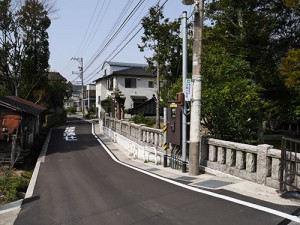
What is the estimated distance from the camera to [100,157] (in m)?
17.5

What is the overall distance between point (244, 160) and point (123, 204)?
352 cm

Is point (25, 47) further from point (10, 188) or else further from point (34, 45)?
point (10, 188)

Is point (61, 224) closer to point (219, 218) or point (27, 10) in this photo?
point (219, 218)

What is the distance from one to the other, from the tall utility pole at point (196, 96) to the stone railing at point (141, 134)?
4.26 metres

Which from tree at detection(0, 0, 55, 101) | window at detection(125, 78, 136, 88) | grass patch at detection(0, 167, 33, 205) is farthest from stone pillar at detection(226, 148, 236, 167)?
window at detection(125, 78, 136, 88)

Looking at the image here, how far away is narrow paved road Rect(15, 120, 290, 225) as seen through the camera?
595 centimetres

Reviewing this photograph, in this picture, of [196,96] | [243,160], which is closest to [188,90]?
[196,96]

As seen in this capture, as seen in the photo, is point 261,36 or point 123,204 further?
point 261,36

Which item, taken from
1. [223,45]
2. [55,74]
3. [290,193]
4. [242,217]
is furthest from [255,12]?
[55,74]

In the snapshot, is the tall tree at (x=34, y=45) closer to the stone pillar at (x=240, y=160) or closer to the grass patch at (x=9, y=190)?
the grass patch at (x=9, y=190)

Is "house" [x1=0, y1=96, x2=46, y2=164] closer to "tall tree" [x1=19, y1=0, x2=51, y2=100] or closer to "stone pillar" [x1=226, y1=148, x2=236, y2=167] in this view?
"stone pillar" [x1=226, y1=148, x2=236, y2=167]

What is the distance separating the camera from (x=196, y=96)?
389 inches

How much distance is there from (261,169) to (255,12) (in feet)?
38.1

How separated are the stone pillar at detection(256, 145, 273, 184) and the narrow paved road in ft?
5.11
